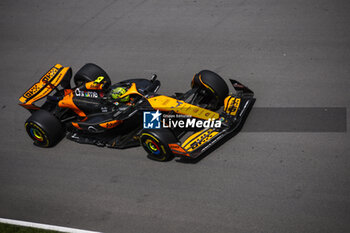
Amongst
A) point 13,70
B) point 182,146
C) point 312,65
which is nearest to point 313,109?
point 312,65

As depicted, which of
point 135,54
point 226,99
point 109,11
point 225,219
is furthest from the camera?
point 109,11

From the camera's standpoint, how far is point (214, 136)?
7.79 meters

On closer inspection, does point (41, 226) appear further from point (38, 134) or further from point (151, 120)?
point (151, 120)

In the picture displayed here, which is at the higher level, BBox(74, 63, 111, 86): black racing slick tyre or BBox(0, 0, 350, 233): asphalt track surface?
BBox(74, 63, 111, 86): black racing slick tyre

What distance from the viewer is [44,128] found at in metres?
8.51

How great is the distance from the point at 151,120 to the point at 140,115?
31cm

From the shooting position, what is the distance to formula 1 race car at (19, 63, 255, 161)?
7.81 metres

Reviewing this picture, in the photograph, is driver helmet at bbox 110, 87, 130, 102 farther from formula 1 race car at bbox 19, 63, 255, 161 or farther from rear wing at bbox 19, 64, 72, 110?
rear wing at bbox 19, 64, 72, 110

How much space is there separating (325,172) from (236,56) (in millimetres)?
4759

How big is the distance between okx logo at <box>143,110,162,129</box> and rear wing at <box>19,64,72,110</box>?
255cm

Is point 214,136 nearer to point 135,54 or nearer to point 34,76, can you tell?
point 135,54

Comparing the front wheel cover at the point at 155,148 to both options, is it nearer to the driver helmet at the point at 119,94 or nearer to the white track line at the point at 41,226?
the driver helmet at the point at 119,94

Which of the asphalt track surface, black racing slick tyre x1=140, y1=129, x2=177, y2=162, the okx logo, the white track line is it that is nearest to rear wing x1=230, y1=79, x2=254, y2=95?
the asphalt track surface

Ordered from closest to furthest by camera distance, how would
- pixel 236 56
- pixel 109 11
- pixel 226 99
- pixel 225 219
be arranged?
pixel 225 219 → pixel 226 99 → pixel 236 56 → pixel 109 11
